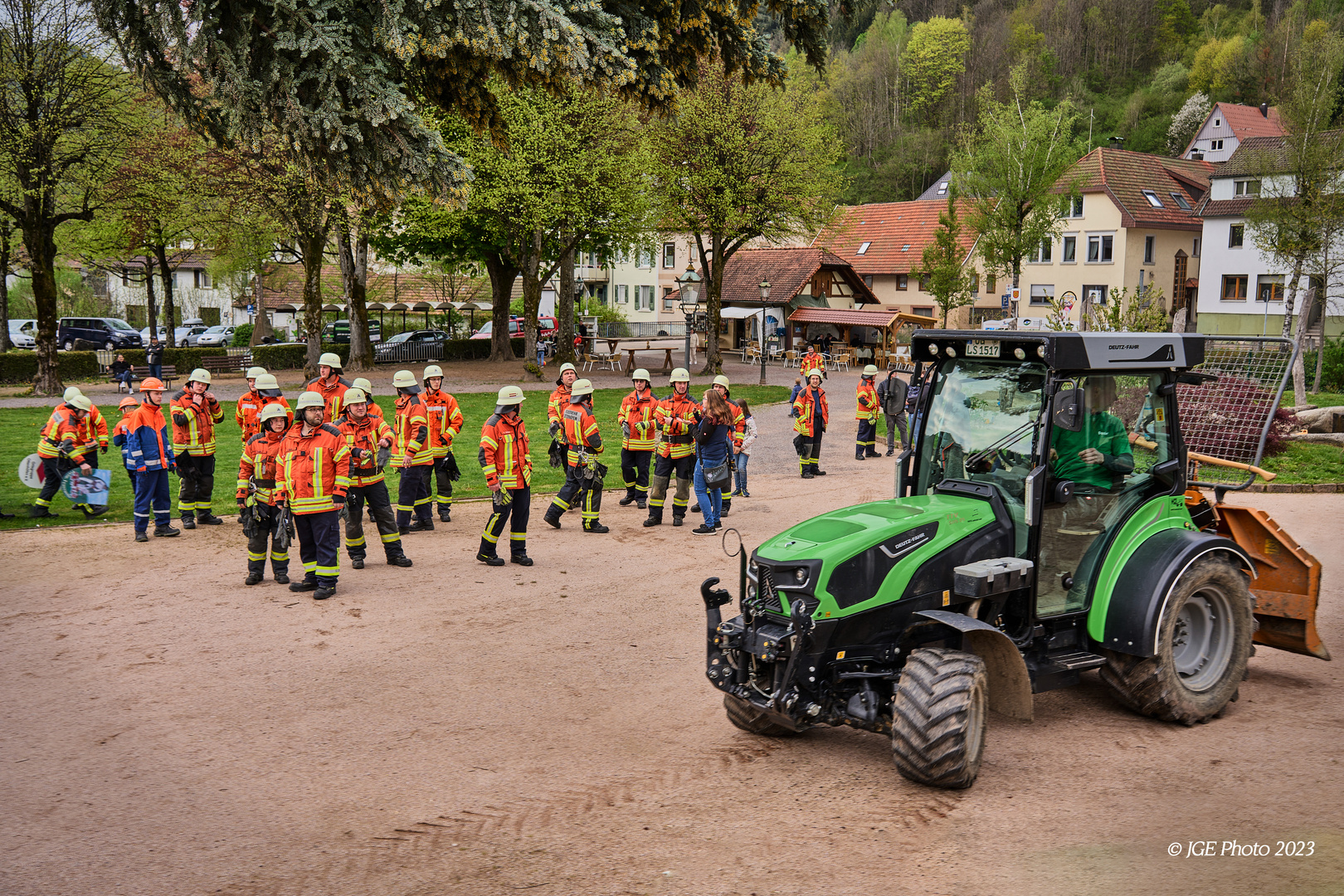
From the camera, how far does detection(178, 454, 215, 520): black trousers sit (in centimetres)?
1359

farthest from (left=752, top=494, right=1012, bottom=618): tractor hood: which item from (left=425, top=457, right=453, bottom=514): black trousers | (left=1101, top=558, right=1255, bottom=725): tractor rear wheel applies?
(left=425, top=457, right=453, bottom=514): black trousers

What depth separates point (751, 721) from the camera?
6.66m

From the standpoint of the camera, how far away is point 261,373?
13.0 m

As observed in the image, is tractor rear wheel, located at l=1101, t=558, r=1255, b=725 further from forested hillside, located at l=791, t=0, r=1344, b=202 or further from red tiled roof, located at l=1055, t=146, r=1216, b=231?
forested hillside, located at l=791, t=0, r=1344, b=202

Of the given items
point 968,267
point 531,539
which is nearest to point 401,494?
point 531,539

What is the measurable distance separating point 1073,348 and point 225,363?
35.6 metres

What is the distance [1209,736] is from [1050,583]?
1.48 m

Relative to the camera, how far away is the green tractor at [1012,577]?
237 inches

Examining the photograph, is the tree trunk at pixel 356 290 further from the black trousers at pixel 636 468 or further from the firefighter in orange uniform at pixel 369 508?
the firefighter in orange uniform at pixel 369 508

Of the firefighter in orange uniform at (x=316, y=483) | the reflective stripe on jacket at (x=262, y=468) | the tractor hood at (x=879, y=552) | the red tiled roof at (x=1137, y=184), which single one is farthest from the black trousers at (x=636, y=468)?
the red tiled roof at (x=1137, y=184)

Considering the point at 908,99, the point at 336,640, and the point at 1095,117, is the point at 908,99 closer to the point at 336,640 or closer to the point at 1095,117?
the point at 1095,117

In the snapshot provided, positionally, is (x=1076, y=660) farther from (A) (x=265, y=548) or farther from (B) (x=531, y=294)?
(B) (x=531, y=294)

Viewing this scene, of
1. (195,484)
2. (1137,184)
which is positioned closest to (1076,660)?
(195,484)

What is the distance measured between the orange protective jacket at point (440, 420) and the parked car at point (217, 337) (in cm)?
4342
